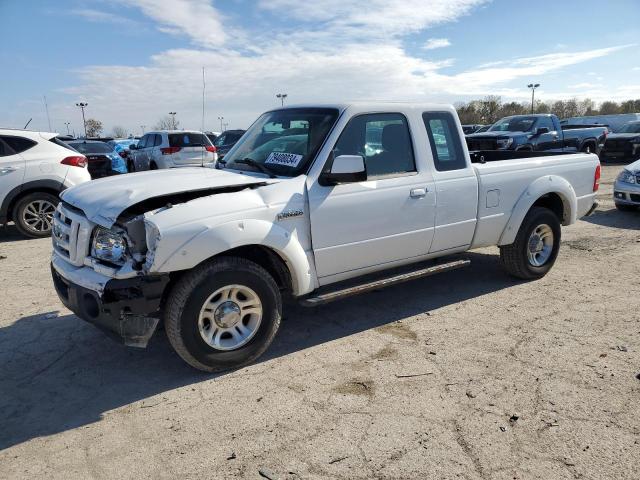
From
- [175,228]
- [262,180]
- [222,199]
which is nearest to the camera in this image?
[175,228]

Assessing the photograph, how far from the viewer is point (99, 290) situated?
3.26m

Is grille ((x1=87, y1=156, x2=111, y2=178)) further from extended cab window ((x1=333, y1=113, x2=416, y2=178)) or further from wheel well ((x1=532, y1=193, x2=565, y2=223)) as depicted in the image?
wheel well ((x1=532, y1=193, x2=565, y2=223))

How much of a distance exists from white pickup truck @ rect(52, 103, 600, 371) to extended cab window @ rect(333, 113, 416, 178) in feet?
0.04

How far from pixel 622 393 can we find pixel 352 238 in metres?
2.19

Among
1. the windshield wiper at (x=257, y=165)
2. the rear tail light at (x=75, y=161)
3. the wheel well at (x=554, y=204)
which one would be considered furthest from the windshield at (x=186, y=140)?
the wheel well at (x=554, y=204)

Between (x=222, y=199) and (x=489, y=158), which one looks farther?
(x=489, y=158)

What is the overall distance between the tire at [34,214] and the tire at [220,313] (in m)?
5.89

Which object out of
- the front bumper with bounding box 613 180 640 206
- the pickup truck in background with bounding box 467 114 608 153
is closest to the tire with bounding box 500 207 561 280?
the front bumper with bounding box 613 180 640 206

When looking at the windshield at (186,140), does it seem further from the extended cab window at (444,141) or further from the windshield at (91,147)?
the extended cab window at (444,141)

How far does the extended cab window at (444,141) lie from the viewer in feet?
15.3

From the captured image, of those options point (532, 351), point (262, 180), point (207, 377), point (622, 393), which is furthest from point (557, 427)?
point (262, 180)

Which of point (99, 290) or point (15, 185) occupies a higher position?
point (15, 185)

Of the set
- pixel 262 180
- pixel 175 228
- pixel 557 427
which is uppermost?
pixel 262 180

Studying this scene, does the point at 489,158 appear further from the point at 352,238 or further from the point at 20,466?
the point at 20,466
